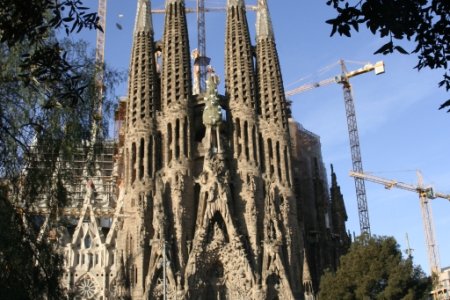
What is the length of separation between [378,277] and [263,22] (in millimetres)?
22856

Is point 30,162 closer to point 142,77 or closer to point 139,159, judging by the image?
point 139,159

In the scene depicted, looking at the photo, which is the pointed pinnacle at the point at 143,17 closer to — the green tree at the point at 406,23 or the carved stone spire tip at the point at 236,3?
the carved stone spire tip at the point at 236,3

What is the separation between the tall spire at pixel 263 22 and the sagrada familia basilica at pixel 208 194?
9cm

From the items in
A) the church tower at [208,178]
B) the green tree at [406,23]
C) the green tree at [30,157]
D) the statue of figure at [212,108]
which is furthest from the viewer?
the statue of figure at [212,108]

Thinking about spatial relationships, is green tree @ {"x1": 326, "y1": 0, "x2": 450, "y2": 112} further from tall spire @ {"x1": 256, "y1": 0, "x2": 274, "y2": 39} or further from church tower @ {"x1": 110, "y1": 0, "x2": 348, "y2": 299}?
tall spire @ {"x1": 256, "y1": 0, "x2": 274, "y2": 39}

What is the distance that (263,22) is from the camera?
4650 centimetres

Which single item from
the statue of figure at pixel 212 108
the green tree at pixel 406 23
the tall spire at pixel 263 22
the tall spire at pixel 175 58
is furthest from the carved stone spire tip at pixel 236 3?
the green tree at pixel 406 23

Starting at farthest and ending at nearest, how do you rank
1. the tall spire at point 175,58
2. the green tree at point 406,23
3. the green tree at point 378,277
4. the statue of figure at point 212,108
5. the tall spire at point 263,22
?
the tall spire at point 263,22, the tall spire at point 175,58, the statue of figure at point 212,108, the green tree at point 378,277, the green tree at point 406,23

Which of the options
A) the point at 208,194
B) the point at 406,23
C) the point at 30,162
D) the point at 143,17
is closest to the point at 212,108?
the point at 208,194

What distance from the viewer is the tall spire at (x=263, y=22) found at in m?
45.7

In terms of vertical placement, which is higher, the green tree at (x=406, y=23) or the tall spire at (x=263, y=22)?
the tall spire at (x=263, y=22)

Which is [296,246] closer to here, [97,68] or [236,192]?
[236,192]

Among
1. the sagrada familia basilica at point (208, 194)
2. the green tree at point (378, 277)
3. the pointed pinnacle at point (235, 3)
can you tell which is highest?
the pointed pinnacle at point (235, 3)

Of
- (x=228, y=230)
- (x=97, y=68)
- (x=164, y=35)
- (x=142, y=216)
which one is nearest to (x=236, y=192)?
(x=228, y=230)
